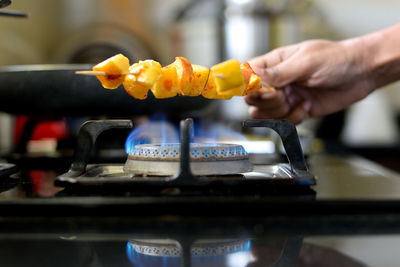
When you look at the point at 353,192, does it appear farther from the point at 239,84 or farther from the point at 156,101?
the point at 156,101

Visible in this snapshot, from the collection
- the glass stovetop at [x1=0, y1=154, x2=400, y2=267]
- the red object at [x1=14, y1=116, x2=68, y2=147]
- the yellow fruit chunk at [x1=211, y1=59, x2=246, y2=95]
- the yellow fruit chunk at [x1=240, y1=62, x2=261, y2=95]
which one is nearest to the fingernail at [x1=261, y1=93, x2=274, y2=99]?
the yellow fruit chunk at [x1=240, y1=62, x2=261, y2=95]

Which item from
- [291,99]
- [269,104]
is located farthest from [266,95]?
[291,99]

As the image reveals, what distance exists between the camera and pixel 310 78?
979 mm

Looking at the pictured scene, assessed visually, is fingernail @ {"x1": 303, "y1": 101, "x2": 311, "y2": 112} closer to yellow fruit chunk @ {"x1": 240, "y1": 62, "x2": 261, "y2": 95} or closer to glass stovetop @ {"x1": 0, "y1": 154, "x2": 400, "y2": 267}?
yellow fruit chunk @ {"x1": 240, "y1": 62, "x2": 261, "y2": 95}

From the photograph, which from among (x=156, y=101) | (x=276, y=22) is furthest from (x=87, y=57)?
(x=156, y=101)

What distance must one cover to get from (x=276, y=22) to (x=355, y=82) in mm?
1682

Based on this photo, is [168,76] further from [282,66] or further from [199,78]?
[282,66]

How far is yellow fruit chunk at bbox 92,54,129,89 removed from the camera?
604 mm

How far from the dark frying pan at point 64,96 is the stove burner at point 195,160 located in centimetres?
35

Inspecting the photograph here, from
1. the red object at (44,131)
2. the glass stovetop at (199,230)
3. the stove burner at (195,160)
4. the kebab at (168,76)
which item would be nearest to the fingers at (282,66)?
the kebab at (168,76)

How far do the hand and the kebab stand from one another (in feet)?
0.81

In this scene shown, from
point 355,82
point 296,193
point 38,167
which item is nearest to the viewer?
point 296,193

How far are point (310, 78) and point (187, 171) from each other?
57 cm

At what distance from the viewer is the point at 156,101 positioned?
987 mm
